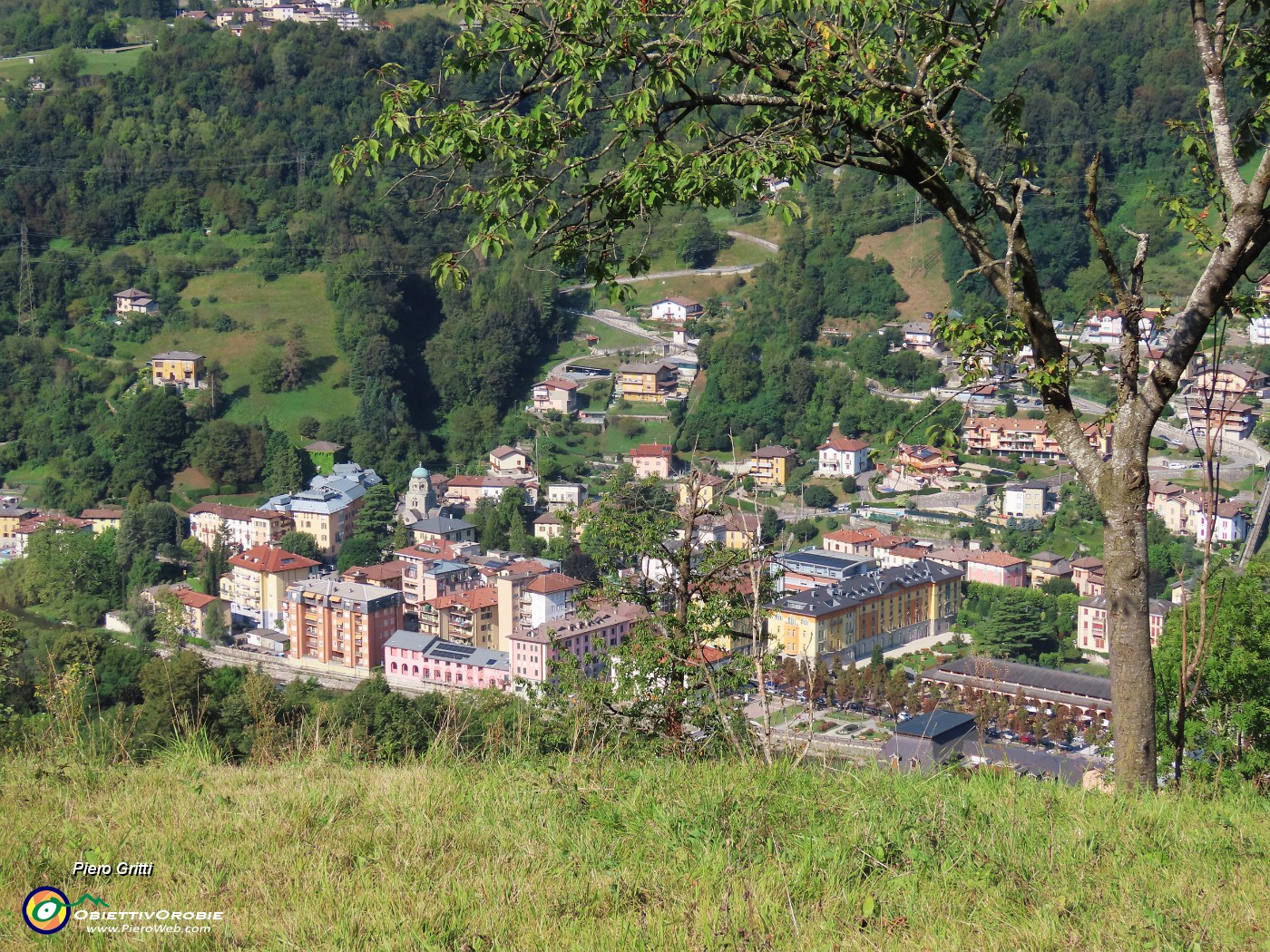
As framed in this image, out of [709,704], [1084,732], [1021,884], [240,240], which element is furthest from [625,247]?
[240,240]

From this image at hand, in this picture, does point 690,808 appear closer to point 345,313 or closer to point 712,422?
point 712,422

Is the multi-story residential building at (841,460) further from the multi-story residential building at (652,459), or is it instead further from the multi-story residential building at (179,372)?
the multi-story residential building at (179,372)

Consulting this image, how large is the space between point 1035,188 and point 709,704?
4.57ft

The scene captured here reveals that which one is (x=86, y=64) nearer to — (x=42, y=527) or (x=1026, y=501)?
(x=42, y=527)

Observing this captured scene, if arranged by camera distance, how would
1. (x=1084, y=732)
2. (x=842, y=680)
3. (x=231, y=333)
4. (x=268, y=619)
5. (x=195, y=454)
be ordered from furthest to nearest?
(x=231, y=333) → (x=195, y=454) → (x=268, y=619) → (x=842, y=680) → (x=1084, y=732)

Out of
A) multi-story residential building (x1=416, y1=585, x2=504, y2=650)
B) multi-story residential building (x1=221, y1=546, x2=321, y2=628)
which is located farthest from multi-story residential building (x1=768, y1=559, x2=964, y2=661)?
multi-story residential building (x1=221, y1=546, x2=321, y2=628)

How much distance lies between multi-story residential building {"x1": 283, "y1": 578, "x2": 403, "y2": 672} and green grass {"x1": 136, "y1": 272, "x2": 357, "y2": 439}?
10.6 metres

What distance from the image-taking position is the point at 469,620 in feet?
70.5

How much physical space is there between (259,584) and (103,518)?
516 centimetres

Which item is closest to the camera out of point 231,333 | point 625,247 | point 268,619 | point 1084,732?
point 625,247

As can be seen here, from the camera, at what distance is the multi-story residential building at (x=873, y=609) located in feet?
66.0

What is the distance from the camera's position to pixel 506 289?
37.4 m

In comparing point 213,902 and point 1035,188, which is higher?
point 1035,188

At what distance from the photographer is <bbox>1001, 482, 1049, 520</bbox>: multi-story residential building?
25.4 meters
